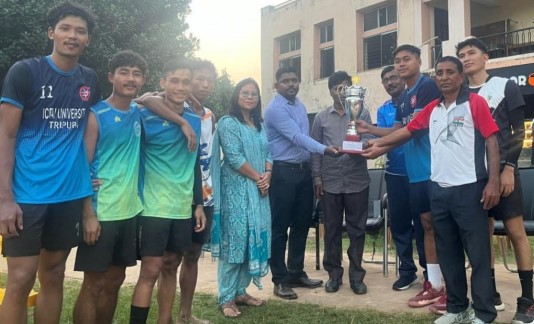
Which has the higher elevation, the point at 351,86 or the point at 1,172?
the point at 351,86

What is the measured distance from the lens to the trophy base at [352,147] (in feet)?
14.7

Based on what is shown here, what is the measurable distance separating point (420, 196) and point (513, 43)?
11.6 meters

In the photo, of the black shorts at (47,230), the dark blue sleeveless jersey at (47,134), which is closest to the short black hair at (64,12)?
the dark blue sleeveless jersey at (47,134)

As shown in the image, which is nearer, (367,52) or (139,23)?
(139,23)

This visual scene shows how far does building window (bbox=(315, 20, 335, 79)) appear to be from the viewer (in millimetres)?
18547

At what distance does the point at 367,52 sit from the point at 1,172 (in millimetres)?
15819

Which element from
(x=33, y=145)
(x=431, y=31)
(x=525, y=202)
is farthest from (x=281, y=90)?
(x=431, y=31)

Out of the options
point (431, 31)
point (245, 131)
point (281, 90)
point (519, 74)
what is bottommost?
point (245, 131)

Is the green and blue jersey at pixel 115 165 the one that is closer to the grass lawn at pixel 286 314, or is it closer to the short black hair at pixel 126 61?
the short black hair at pixel 126 61

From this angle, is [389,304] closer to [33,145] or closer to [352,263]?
[352,263]

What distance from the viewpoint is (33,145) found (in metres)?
2.72

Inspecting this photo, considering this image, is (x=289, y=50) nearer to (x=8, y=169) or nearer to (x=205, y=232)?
(x=205, y=232)

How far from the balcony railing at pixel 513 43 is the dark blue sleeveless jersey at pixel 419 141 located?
10.4 metres

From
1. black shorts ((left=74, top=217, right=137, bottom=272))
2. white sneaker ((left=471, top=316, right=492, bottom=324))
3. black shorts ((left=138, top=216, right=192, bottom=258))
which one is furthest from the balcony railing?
black shorts ((left=74, top=217, right=137, bottom=272))
